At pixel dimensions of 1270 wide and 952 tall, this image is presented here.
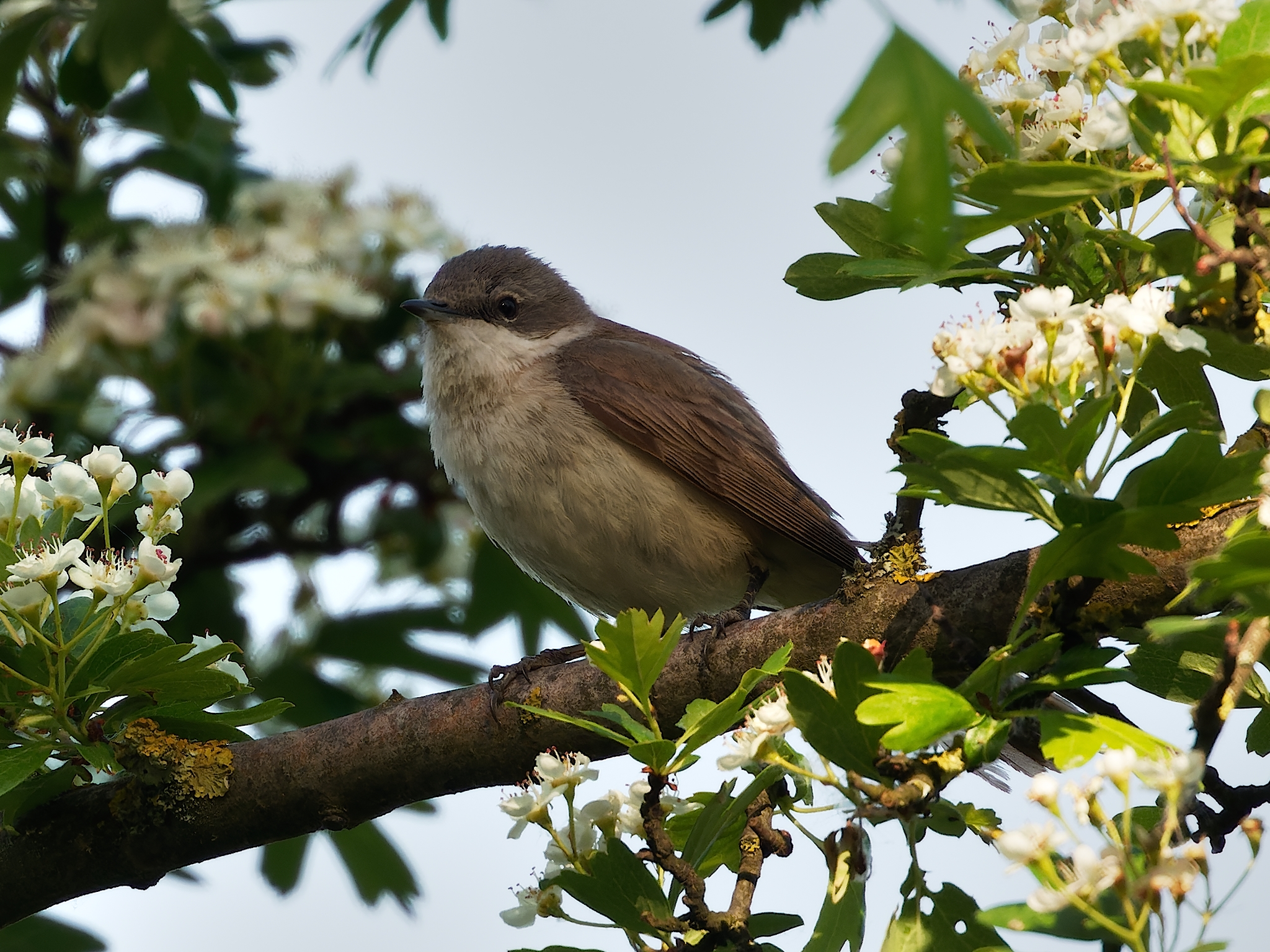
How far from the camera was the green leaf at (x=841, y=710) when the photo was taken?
187cm

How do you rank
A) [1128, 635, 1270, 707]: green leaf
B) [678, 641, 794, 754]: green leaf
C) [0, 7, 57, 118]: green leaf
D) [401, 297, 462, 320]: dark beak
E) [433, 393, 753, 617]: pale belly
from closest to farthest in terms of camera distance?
[678, 641, 794, 754]: green leaf → [1128, 635, 1270, 707]: green leaf → [0, 7, 57, 118]: green leaf → [433, 393, 753, 617]: pale belly → [401, 297, 462, 320]: dark beak

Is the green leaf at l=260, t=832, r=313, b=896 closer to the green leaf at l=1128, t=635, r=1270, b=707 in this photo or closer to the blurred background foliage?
the blurred background foliage

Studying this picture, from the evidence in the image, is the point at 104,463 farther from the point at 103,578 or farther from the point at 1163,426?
the point at 1163,426

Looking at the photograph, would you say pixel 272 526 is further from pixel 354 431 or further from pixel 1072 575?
pixel 1072 575

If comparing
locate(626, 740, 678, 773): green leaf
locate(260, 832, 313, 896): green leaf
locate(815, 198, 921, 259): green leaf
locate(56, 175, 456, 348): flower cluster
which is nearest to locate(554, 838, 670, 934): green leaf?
locate(626, 740, 678, 773): green leaf

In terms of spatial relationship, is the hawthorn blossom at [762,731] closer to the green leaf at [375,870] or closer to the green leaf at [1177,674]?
the green leaf at [1177,674]


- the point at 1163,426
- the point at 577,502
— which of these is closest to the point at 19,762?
the point at 1163,426

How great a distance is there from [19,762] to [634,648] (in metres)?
1.25

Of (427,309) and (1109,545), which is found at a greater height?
(427,309)

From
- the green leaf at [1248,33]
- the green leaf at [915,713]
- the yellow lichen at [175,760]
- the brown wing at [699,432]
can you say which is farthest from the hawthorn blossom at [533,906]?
the brown wing at [699,432]

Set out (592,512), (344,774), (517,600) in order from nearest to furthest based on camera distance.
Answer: (344,774) → (592,512) → (517,600)

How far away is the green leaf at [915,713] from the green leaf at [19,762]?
5.18 ft

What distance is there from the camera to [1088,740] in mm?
1706

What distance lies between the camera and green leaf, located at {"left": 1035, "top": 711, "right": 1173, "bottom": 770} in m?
1.70
